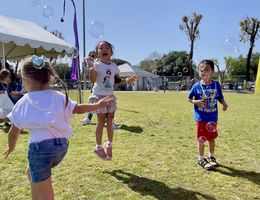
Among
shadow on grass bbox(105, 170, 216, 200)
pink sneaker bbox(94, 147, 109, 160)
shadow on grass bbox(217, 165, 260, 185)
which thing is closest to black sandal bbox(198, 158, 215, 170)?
shadow on grass bbox(217, 165, 260, 185)

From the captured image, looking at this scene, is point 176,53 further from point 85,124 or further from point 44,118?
point 44,118

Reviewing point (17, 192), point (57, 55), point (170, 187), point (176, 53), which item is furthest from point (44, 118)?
point (176, 53)

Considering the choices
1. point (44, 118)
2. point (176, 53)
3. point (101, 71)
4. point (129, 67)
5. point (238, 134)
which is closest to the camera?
point (44, 118)

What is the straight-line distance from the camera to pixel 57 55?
44.7 feet

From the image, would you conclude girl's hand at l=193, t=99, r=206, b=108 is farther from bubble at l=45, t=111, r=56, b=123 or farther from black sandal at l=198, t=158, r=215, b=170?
bubble at l=45, t=111, r=56, b=123

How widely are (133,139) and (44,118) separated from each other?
433 cm

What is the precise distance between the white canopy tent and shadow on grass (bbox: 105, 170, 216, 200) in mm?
7182

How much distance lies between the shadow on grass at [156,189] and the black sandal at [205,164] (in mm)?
851

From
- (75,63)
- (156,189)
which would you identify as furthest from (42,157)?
(75,63)

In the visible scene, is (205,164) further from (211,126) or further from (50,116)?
(50,116)

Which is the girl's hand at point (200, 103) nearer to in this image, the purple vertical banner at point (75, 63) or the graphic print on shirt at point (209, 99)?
the graphic print on shirt at point (209, 99)

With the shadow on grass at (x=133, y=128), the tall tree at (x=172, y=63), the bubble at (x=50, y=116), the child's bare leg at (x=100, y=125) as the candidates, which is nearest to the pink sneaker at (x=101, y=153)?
the child's bare leg at (x=100, y=125)

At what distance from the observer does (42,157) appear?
2512mm

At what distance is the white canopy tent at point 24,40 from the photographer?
10.2 meters
